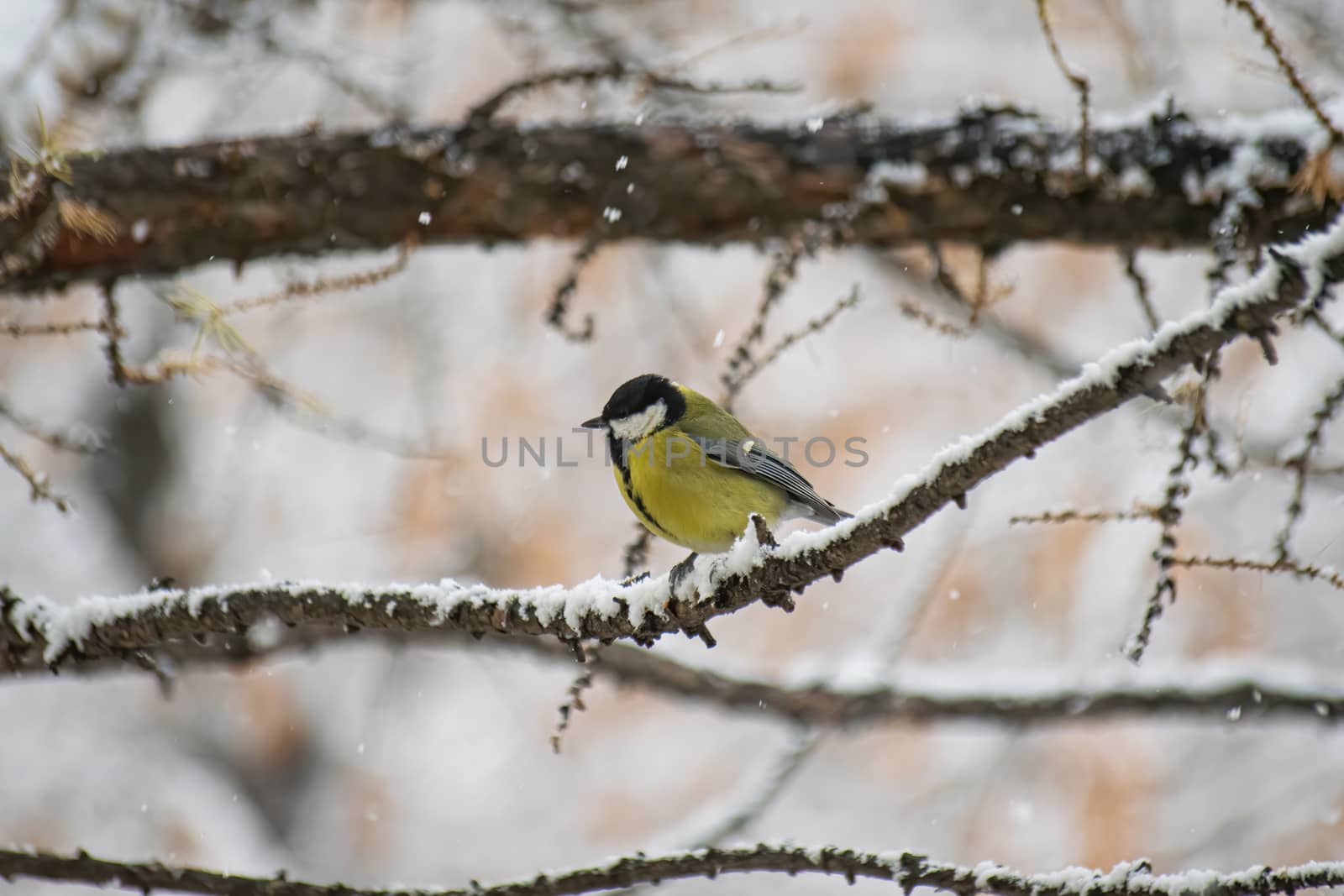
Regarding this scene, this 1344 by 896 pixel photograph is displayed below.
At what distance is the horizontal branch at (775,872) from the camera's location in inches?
60.1

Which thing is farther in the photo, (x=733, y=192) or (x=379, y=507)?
(x=379, y=507)

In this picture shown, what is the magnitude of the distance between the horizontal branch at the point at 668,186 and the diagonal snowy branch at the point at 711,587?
148 cm

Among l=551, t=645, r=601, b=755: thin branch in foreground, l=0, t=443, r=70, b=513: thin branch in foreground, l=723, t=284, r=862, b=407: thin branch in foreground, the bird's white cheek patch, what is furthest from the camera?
the bird's white cheek patch

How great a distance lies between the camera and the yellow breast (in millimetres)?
2598

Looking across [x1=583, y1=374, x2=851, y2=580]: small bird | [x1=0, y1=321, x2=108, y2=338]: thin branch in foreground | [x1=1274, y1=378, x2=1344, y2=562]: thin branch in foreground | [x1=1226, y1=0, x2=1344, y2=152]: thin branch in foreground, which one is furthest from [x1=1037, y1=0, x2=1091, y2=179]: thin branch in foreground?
[x1=0, y1=321, x2=108, y2=338]: thin branch in foreground

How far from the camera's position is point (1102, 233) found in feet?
10.8

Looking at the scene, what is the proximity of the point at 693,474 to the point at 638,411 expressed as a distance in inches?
13.5

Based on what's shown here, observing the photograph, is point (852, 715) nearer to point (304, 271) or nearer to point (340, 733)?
point (304, 271)

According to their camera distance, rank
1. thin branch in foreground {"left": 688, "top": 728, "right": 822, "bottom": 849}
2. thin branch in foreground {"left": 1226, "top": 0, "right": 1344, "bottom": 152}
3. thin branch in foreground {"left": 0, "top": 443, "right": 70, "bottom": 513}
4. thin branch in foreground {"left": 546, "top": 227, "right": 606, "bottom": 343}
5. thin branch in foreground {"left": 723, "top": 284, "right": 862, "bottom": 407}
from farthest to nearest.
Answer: thin branch in foreground {"left": 688, "top": 728, "right": 822, "bottom": 849}
thin branch in foreground {"left": 546, "top": 227, "right": 606, "bottom": 343}
thin branch in foreground {"left": 723, "top": 284, "right": 862, "bottom": 407}
thin branch in foreground {"left": 0, "top": 443, "right": 70, "bottom": 513}
thin branch in foreground {"left": 1226, "top": 0, "right": 1344, "bottom": 152}

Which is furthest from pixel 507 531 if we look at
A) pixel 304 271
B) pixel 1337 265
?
pixel 1337 265

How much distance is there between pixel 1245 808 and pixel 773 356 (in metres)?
4.04

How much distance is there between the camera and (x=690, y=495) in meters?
2.60

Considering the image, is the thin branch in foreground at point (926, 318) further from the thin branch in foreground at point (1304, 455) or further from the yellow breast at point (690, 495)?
the thin branch in foreground at point (1304, 455)

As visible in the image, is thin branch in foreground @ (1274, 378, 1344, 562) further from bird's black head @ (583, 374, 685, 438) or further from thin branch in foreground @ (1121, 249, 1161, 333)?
bird's black head @ (583, 374, 685, 438)
